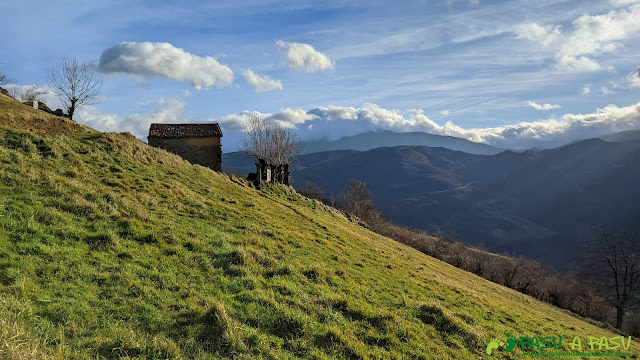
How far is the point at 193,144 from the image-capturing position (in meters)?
47.4

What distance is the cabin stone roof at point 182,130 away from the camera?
1842 inches

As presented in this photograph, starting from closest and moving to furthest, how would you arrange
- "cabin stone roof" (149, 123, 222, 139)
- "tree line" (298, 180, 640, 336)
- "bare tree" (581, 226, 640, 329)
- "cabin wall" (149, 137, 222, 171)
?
"bare tree" (581, 226, 640, 329)
"tree line" (298, 180, 640, 336)
"cabin stone roof" (149, 123, 222, 139)
"cabin wall" (149, 137, 222, 171)

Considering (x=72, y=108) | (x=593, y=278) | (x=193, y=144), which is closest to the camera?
(x=72, y=108)

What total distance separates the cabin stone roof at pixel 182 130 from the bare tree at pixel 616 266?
199 feet

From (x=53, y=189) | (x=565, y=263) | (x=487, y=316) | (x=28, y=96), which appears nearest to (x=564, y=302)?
(x=487, y=316)

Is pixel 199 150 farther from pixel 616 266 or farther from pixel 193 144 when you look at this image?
pixel 616 266

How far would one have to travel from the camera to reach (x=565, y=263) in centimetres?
19375

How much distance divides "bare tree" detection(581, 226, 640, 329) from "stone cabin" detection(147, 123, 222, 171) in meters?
58.4

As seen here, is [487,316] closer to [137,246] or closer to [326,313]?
[326,313]

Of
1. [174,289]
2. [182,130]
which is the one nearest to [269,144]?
[182,130]

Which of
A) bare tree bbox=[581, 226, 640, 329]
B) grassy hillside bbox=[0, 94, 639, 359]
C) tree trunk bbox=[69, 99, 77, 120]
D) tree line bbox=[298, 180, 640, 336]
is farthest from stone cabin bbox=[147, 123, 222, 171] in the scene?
bare tree bbox=[581, 226, 640, 329]

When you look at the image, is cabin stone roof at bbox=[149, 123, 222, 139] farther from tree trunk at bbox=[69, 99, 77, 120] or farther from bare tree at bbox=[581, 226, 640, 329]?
bare tree at bbox=[581, 226, 640, 329]

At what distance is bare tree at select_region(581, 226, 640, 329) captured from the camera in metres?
44.0

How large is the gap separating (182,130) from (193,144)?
3.33m
